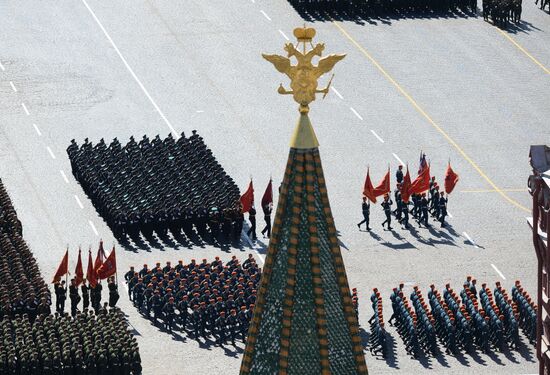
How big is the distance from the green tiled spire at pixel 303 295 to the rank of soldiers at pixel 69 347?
2987cm

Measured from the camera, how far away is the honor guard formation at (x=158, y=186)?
84000 mm

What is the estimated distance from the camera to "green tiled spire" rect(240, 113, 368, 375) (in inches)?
1522

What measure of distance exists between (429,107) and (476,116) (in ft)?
7.97

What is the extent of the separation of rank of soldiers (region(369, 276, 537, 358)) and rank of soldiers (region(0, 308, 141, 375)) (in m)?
10.1

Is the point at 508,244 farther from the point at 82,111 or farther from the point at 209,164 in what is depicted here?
the point at 82,111

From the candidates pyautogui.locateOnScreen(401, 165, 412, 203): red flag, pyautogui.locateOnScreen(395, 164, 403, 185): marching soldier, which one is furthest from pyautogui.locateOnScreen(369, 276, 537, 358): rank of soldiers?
pyautogui.locateOnScreen(395, 164, 403, 185): marching soldier

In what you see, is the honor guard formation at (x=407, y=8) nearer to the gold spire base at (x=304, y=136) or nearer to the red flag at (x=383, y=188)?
the red flag at (x=383, y=188)

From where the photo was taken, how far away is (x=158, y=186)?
283ft

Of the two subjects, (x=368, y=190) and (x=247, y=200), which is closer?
(x=247, y=200)

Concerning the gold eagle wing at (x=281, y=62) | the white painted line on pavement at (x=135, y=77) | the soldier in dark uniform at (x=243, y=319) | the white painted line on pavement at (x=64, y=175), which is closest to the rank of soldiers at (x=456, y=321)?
the soldier in dark uniform at (x=243, y=319)

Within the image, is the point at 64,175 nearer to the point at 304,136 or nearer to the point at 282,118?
the point at 282,118

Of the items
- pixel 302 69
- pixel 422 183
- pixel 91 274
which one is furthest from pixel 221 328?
pixel 302 69

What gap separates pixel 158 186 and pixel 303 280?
1876 inches

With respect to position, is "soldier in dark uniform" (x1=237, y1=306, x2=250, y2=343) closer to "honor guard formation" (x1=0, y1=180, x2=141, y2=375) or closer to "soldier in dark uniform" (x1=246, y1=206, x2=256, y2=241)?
"honor guard formation" (x1=0, y1=180, x2=141, y2=375)
